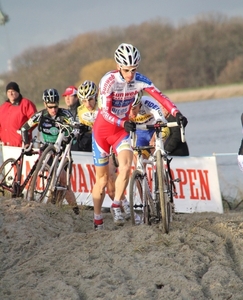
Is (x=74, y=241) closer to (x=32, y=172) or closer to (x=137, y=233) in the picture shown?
(x=137, y=233)

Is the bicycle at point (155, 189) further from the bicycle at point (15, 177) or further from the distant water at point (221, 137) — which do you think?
the distant water at point (221, 137)

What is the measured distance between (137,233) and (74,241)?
2.03 feet

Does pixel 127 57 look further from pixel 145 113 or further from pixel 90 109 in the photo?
pixel 90 109

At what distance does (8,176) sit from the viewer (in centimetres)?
1080

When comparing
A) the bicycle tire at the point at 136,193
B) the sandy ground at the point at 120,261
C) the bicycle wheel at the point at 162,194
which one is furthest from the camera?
the bicycle tire at the point at 136,193

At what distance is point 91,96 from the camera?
10305 millimetres

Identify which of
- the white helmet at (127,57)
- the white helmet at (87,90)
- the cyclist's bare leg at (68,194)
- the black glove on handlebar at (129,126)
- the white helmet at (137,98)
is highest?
the white helmet at (127,57)

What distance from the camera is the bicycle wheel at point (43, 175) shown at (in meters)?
9.55

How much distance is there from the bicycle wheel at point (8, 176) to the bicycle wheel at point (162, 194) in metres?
2.87

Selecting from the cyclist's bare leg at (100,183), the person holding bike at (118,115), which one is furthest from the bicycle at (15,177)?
the person holding bike at (118,115)

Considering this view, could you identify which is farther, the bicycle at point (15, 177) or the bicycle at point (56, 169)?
the bicycle at point (15, 177)

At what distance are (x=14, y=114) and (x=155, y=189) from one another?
4.56 metres

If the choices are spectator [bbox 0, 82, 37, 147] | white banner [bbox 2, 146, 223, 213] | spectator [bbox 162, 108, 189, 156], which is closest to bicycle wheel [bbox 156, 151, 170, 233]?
spectator [bbox 162, 108, 189, 156]

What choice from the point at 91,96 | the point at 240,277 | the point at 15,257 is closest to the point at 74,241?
the point at 15,257
